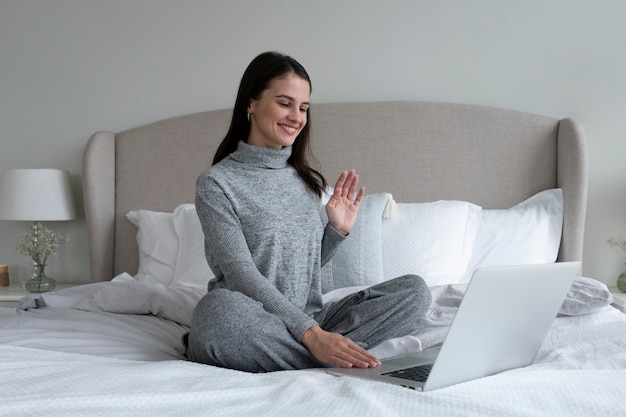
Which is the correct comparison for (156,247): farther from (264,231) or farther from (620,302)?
(620,302)

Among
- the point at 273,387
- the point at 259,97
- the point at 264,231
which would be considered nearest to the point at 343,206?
the point at 264,231

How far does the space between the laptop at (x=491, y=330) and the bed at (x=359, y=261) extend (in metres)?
0.04

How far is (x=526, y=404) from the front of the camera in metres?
1.14

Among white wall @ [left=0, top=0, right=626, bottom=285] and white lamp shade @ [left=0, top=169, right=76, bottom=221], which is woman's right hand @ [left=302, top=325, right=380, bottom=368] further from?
white lamp shade @ [left=0, top=169, right=76, bottom=221]

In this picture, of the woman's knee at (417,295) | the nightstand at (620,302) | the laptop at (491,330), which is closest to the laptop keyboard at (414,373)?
the laptop at (491,330)

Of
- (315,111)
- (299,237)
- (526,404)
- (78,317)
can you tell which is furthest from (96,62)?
(526,404)

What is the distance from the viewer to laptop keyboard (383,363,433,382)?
131 centimetres

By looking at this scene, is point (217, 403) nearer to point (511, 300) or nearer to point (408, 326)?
point (511, 300)

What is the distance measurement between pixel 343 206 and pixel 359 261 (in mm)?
548

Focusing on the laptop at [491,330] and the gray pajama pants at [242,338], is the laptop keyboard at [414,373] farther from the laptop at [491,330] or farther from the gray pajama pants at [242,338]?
the gray pajama pants at [242,338]

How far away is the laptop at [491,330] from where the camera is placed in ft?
4.04

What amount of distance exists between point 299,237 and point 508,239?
3.80 feet

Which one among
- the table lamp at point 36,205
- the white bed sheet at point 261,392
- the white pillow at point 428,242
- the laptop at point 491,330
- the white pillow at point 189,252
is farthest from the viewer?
the table lamp at point 36,205

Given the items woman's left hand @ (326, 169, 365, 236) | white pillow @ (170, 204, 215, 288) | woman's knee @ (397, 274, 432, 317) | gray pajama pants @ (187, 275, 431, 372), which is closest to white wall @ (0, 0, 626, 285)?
white pillow @ (170, 204, 215, 288)
